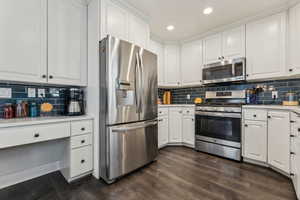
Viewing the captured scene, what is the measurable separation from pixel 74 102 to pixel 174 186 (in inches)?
69.3

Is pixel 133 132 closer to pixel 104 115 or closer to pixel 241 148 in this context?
pixel 104 115

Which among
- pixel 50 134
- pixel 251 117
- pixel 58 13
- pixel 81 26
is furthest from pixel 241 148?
pixel 58 13

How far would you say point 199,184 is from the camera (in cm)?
176

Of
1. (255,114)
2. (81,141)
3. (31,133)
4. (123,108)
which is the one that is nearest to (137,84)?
(123,108)

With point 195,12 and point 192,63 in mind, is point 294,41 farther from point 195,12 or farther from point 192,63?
point 192,63

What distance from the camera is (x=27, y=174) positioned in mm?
1864

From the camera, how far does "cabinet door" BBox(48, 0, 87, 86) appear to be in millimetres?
1850

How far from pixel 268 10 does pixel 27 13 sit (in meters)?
3.53

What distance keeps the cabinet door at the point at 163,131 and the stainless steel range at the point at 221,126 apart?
65 cm

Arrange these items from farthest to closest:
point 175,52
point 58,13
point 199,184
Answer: point 175,52 < point 58,13 < point 199,184

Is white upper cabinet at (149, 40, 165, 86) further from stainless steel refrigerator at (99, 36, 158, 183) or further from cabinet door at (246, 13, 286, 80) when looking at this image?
cabinet door at (246, 13, 286, 80)

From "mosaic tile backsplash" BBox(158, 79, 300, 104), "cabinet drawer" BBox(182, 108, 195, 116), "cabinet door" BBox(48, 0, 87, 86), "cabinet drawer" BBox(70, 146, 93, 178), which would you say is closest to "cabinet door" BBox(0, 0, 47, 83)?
"cabinet door" BBox(48, 0, 87, 86)

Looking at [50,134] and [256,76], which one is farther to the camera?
[256,76]

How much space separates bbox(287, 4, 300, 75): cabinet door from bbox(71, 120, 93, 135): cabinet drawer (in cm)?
309
